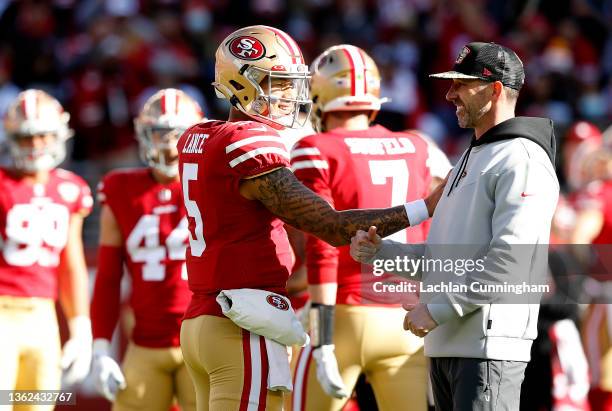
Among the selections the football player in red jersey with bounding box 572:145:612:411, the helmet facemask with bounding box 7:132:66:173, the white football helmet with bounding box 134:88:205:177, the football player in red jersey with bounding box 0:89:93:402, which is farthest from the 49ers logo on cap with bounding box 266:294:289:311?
the football player in red jersey with bounding box 572:145:612:411

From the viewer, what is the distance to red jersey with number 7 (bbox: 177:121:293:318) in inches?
160

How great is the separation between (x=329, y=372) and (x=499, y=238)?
1.44 metres

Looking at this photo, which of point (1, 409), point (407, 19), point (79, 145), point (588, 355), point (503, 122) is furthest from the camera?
Answer: point (407, 19)

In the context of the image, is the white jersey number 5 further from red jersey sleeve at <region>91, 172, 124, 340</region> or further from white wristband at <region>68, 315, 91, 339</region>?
white wristband at <region>68, 315, 91, 339</region>

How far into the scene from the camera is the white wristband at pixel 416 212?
421 cm

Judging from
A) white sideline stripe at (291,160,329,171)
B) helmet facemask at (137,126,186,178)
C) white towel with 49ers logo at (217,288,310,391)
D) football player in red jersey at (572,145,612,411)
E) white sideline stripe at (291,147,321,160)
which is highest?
white sideline stripe at (291,147,321,160)

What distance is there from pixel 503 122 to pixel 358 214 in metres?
0.61

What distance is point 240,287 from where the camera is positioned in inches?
162

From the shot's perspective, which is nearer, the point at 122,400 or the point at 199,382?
the point at 199,382

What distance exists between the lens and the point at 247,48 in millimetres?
4379

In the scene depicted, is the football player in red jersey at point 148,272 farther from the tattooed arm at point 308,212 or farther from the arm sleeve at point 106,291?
the tattooed arm at point 308,212

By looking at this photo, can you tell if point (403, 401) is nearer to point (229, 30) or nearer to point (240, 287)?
point (240, 287)

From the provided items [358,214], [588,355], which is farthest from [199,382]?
[588,355]

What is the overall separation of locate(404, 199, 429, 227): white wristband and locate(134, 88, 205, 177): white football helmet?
1.88m
